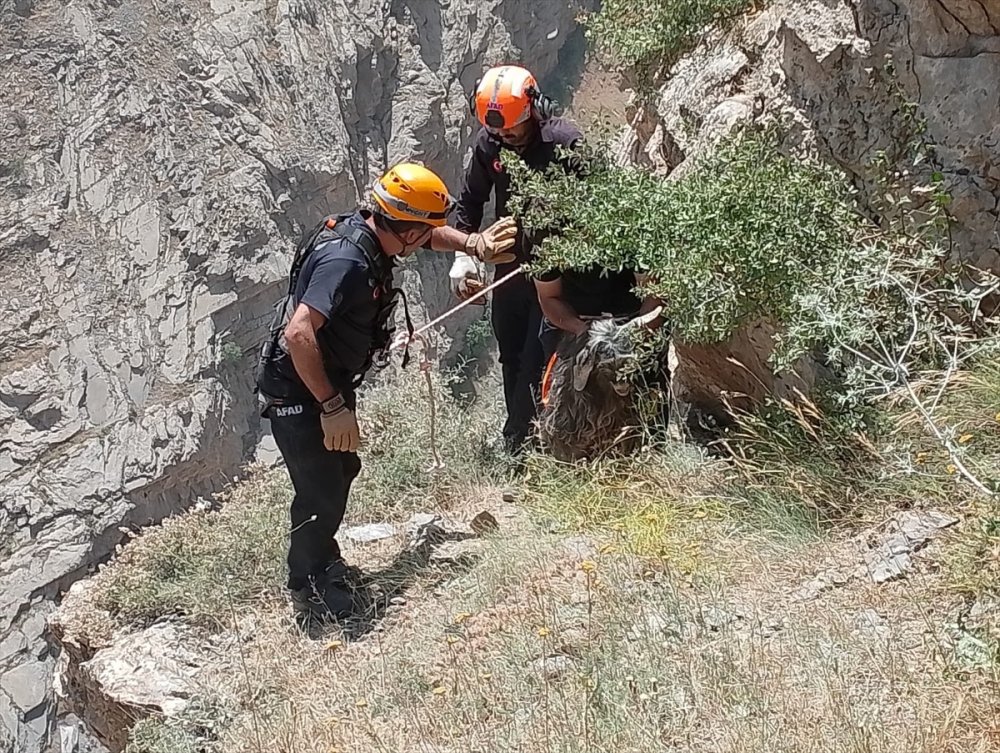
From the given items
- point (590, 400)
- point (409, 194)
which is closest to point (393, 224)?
point (409, 194)

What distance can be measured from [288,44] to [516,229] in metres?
14.6

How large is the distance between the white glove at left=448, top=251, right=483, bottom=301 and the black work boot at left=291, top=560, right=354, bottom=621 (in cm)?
160

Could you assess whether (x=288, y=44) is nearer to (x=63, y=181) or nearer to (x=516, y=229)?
(x=63, y=181)

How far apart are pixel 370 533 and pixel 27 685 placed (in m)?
10.1

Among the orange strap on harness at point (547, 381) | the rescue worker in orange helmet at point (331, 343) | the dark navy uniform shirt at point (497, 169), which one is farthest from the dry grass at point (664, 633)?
the dark navy uniform shirt at point (497, 169)

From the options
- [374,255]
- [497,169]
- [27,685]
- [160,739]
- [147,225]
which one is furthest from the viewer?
[147,225]

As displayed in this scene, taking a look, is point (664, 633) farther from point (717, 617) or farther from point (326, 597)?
point (326, 597)

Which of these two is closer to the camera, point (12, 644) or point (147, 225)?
point (12, 644)

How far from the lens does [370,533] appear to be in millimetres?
4906

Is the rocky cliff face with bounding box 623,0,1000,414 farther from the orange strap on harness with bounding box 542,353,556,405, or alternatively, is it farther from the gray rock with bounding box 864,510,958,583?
the gray rock with bounding box 864,510,958,583

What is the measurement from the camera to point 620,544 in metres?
3.71

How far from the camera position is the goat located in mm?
4230

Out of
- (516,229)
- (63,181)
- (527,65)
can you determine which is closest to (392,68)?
(527,65)

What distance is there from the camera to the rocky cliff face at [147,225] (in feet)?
45.0
